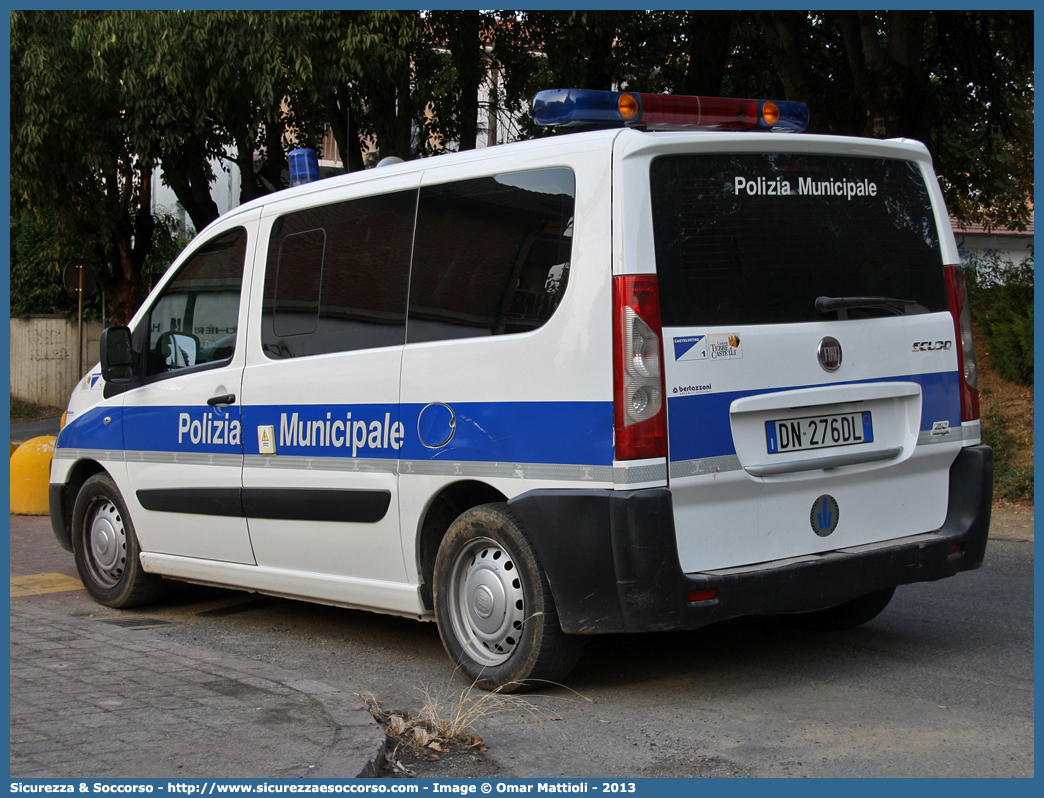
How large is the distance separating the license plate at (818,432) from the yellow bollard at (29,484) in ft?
26.0

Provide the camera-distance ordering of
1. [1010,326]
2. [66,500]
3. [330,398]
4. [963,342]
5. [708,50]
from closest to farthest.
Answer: [963,342] < [330,398] < [66,500] < [1010,326] < [708,50]

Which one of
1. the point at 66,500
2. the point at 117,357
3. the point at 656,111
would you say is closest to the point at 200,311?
the point at 117,357

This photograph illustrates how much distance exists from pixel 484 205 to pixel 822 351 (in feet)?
4.70

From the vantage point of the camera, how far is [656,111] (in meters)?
4.60

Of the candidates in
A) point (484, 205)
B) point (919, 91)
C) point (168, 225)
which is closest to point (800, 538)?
point (484, 205)

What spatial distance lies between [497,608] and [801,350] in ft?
5.00

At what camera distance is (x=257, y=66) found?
1188 cm

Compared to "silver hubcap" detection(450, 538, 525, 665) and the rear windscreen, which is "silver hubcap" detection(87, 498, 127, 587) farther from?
the rear windscreen

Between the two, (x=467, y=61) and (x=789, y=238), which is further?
(x=467, y=61)

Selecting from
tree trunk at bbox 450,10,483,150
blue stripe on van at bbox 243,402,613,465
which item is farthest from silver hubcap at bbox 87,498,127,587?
tree trunk at bbox 450,10,483,150

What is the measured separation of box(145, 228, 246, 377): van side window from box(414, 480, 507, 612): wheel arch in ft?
5.17

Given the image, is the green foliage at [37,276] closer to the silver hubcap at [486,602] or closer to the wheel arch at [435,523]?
the wheel arch at [435,523]

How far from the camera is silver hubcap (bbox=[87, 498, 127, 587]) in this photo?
21.5 feet

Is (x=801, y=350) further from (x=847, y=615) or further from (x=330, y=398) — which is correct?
(x=330, y=398)
